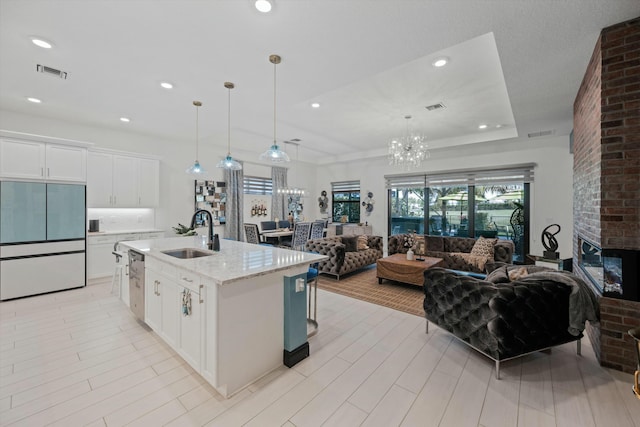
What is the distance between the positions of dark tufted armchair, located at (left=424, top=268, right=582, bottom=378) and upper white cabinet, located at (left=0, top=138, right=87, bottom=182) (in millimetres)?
5936

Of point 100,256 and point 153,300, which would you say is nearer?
point 153,300

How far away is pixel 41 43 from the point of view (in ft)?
8.17

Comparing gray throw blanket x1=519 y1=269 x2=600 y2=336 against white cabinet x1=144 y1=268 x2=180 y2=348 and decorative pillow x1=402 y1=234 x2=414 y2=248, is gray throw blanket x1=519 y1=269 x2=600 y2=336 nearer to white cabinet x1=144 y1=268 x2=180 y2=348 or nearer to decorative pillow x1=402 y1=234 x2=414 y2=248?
decorative pillow x1=402 y1=234 x2=414 y2=248

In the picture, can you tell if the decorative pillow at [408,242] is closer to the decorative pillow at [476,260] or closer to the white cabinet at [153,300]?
the decorative pillow at [476,260]

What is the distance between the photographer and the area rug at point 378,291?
3.85 m

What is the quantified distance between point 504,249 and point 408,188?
122 inches

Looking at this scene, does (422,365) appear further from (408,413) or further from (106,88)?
(106,88)

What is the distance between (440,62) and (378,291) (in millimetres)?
3395

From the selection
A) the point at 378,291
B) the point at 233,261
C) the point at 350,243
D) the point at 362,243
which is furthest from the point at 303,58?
the point at 362,243

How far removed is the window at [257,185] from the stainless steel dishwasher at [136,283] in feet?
14.8

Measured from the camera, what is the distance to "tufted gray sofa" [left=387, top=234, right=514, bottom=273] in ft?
16.8

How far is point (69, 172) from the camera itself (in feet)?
14.4

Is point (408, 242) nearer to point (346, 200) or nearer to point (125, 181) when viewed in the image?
point (346, 200)

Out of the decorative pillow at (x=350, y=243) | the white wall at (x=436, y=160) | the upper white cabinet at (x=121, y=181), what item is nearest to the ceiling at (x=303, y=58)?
the white wall at (x=436, y=160)
